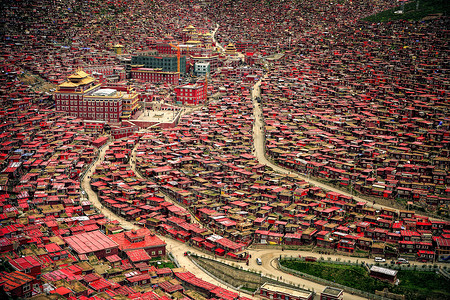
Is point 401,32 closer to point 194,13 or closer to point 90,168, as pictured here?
point 194,13

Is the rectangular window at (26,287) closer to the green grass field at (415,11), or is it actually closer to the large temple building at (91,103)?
the large temple building at (91,103)

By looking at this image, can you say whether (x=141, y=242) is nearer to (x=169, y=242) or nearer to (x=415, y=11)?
(x=169, y=242)

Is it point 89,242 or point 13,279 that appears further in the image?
point 89,242

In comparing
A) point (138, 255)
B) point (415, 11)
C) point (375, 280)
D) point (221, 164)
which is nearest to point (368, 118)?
point (221, 164)

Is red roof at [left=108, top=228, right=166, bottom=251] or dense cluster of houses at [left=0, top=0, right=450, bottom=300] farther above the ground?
dense cluster of houses at [left=0, top=0, right=450, bottom=300]

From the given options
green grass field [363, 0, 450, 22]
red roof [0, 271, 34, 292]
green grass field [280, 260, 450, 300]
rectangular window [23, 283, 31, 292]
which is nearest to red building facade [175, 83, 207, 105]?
green grass field [280, 260, 450, 300]

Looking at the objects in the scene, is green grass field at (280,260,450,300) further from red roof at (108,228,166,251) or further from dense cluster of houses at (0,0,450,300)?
red roof at (108,228,166,251)

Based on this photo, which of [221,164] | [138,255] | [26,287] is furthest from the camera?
[221,164]

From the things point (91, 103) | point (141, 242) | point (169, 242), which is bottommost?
point (169, 242)
